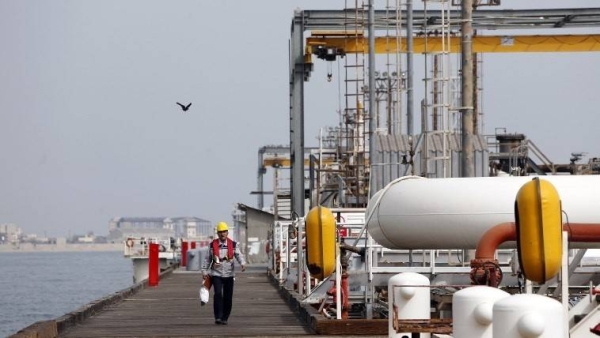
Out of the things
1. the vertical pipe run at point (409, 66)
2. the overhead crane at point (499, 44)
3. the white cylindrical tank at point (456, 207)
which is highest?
the overhead crane at point (499, 44)

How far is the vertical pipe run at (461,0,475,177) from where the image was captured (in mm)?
25141

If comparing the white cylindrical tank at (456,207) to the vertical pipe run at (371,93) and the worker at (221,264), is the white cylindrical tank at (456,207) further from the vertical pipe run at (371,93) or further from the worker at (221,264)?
the vertical pipe run at (371,93)

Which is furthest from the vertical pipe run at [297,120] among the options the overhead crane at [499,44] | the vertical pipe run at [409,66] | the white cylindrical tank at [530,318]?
the white cylindrical tank at [530,318]

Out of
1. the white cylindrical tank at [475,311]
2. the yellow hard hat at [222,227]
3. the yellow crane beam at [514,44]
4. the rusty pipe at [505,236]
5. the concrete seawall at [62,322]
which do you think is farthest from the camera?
the yellow crane beam at [514,44]

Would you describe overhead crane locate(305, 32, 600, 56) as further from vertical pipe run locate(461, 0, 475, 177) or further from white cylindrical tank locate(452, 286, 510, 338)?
white cylindrical tank locate(452, 286, 510, 338)

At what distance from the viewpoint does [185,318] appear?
26.2 metres

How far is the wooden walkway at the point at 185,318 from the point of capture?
22047 mm

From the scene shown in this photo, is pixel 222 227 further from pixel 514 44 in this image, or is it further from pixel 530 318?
pixel 514 44

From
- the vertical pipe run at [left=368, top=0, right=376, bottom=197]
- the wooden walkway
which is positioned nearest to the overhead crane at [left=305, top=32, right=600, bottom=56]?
the vertical pipe run at [left=368, top=0, right=376, bottom=197]

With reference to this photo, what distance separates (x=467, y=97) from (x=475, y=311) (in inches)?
533

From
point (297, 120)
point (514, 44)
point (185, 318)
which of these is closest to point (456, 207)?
point (185, 318)

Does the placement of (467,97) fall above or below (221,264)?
above

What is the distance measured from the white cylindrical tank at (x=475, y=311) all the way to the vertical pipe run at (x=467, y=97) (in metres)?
12.3

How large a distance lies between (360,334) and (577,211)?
366 centimetres
